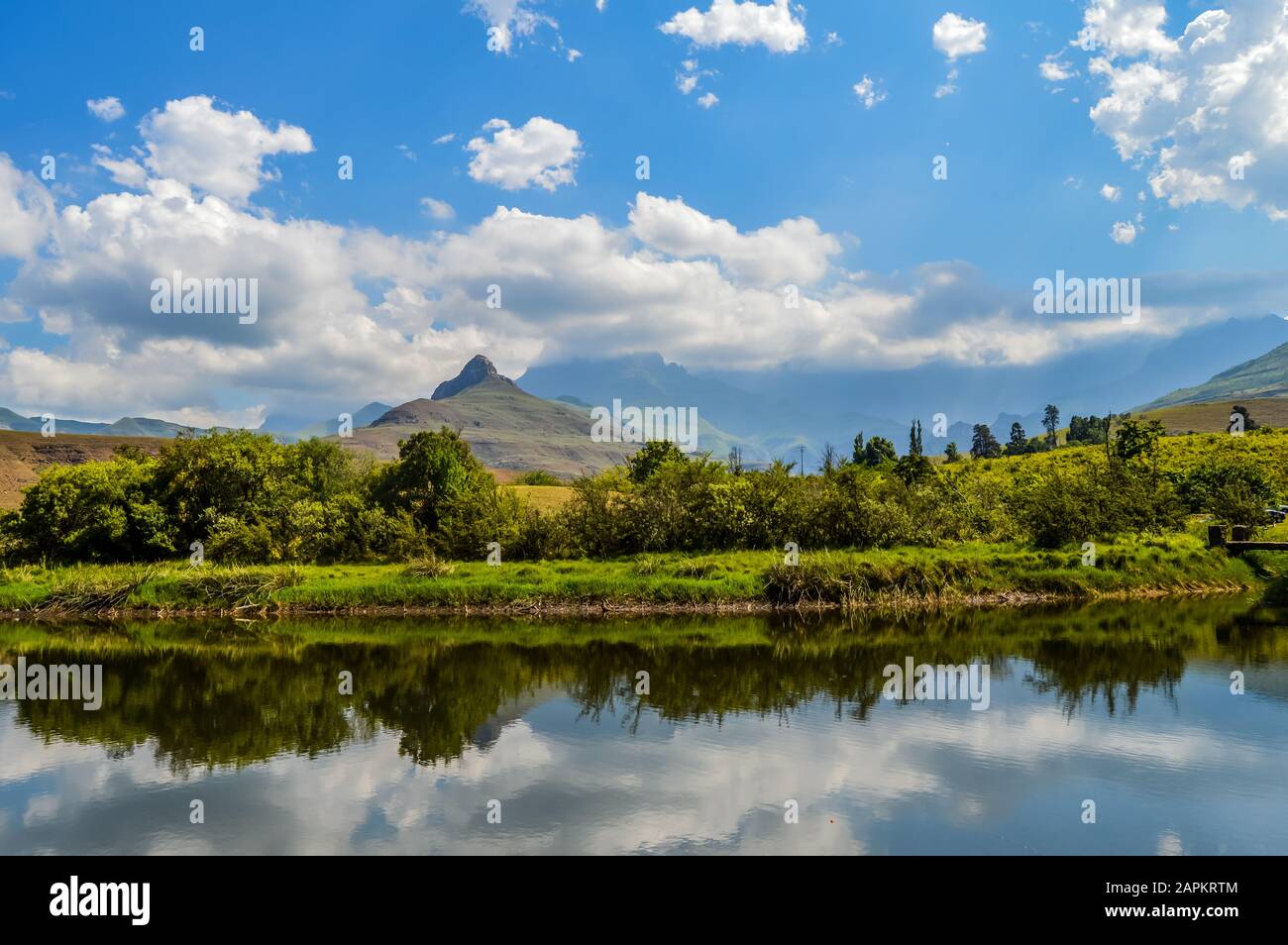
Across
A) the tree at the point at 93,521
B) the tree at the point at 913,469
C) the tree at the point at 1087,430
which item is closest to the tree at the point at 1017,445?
the tree at the point at 1087,430

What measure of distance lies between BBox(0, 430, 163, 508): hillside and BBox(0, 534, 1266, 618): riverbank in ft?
232

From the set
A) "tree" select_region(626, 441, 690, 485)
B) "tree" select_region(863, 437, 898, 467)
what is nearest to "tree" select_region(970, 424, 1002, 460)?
"tree" select_region(863, 437, 898, 467)

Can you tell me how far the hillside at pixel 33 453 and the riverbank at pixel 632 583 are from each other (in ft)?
232

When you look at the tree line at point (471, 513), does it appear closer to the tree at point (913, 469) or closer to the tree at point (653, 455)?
the tree at point (913, 469)

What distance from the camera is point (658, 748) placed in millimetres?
14086

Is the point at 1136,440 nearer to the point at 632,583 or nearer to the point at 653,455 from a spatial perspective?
the point at 653,455

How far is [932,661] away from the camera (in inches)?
806

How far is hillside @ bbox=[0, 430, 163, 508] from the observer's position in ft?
337

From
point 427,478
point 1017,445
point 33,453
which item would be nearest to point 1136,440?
point 427,478

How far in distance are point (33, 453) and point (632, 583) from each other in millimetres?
143573

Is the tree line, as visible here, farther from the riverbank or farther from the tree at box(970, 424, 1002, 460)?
the tree at box(970, 424, 1002, 460)

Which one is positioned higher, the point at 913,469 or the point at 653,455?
the point at 653,455

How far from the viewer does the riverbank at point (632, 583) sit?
2930 centimetres
